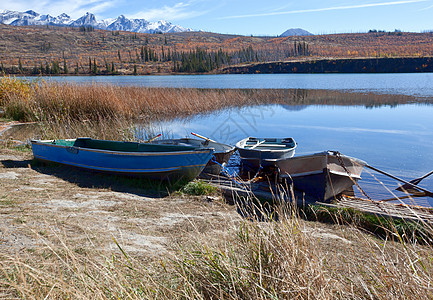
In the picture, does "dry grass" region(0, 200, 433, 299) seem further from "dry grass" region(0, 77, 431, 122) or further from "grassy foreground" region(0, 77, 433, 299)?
"dry grass" region(0, 77, 431, 122)

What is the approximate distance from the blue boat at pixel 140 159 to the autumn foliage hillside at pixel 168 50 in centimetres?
6734

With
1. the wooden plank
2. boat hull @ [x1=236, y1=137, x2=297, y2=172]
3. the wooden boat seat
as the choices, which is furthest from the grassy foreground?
boat hull @ [x1=236, y1=137, x2=297, y2=172]

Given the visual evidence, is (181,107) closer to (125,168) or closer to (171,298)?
(125,168)

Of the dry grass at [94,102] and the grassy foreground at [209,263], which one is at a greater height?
the dry grass at [94,102]

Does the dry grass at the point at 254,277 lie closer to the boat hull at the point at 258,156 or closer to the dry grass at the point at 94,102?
the boat hull at the point at 258,156

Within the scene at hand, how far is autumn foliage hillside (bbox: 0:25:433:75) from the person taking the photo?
85.9 meters

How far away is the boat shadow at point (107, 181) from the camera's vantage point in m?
7.46

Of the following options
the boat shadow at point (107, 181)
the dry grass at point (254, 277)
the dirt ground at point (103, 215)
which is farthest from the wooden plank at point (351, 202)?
the dry grass at point (254, 277)

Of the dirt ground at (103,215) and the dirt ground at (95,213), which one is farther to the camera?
the dirt ground at (95,213)

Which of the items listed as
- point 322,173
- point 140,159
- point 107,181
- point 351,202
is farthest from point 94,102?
point 351,202

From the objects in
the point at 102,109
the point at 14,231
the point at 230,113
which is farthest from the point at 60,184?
the point at 230,113

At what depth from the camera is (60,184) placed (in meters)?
7.35

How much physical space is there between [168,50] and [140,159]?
113m

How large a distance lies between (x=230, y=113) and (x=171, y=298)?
1760 cm
